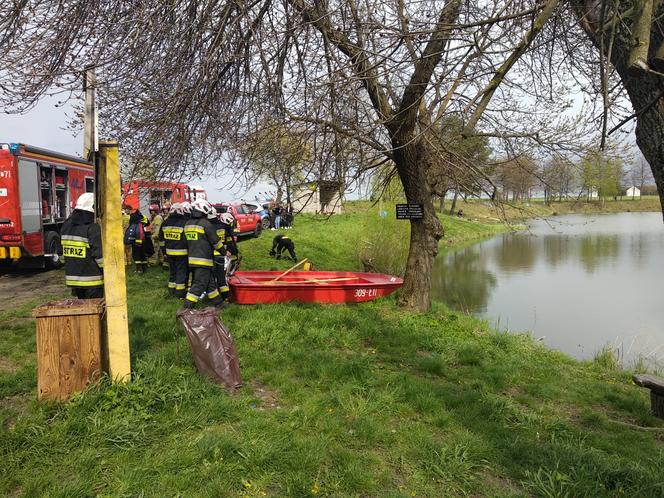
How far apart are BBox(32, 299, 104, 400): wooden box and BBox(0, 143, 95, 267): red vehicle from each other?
279 inches

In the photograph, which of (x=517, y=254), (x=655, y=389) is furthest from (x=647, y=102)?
(x=517, y=254)

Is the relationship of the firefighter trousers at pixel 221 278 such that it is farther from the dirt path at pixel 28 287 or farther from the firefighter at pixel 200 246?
the dirt path at pixel 28 287

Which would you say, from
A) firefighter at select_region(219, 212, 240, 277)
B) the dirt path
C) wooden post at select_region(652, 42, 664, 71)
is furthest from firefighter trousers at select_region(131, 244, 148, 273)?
wooden post at select_region(652, 42, 664, 71)

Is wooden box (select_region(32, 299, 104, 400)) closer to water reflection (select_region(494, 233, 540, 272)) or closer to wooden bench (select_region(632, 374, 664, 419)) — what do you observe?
wooden bench (select_region(632, 374, 664, 419))

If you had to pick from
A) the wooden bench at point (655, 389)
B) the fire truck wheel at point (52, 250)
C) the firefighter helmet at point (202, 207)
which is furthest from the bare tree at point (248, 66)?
the fire truck wheel at point (52, 250)

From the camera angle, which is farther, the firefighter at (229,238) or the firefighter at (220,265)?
the firefighter at (229,238)

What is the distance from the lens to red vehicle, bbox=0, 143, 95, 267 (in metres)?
9.97

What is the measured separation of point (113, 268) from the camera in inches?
154

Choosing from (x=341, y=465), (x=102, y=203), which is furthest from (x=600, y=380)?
(x=102, y=203)

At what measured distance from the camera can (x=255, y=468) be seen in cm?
309

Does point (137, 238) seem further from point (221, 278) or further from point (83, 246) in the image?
point (83, 246)

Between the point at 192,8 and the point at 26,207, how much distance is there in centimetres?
740

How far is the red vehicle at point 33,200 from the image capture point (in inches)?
392

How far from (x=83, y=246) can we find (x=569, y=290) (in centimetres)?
1376
